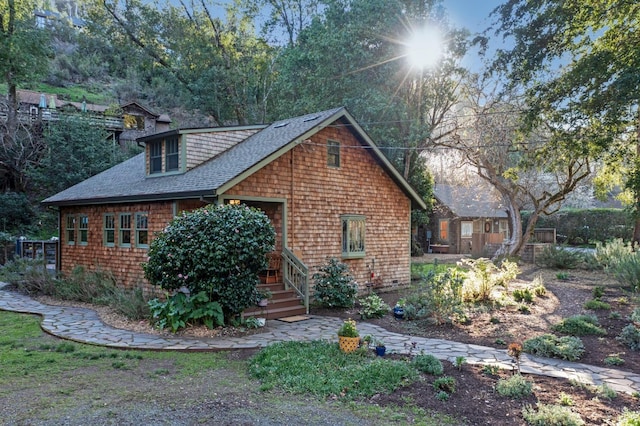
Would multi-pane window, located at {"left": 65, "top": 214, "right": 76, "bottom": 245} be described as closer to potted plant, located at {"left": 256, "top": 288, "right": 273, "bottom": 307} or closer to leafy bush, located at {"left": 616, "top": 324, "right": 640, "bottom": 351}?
potted plant, located at {"left": 256, "top": 288, "right": 273, "bottom": 307}

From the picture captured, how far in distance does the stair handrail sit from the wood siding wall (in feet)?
2.17

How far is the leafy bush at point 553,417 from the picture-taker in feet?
13.9

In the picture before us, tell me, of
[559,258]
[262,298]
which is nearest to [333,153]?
[262,298]

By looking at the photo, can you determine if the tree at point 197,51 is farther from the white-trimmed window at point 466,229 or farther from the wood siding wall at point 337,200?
the wood siding wall at point 337,200

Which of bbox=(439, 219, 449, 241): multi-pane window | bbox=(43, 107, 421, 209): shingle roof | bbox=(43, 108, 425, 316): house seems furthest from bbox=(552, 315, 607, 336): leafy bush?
bbox=(439, 219, 449, 241): multi-pane window

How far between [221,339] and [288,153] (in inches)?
212

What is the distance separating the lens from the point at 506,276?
12586 mm

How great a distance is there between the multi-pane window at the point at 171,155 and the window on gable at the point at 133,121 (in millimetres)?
26612

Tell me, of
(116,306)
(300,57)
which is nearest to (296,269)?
(116,306)

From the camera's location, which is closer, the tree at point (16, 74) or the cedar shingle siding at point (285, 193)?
the cedar shingle siding at point (285, 193)

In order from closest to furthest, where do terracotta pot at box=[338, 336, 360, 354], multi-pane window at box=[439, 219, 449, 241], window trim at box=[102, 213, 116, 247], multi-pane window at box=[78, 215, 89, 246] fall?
terracotta pot at box=[338, 336, 360, 354] → window trim at box=[102, 213, 116, 247] → multi-pane window at box=[78, 215, 89, 246] → multi-pane window at box=[439, 219, 449, 241]

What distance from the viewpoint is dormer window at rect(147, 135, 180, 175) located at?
12258 millimetres

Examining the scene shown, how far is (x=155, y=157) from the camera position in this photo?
12.8m

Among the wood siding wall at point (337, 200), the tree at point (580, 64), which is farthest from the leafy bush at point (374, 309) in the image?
the tree at point (580, 64)
